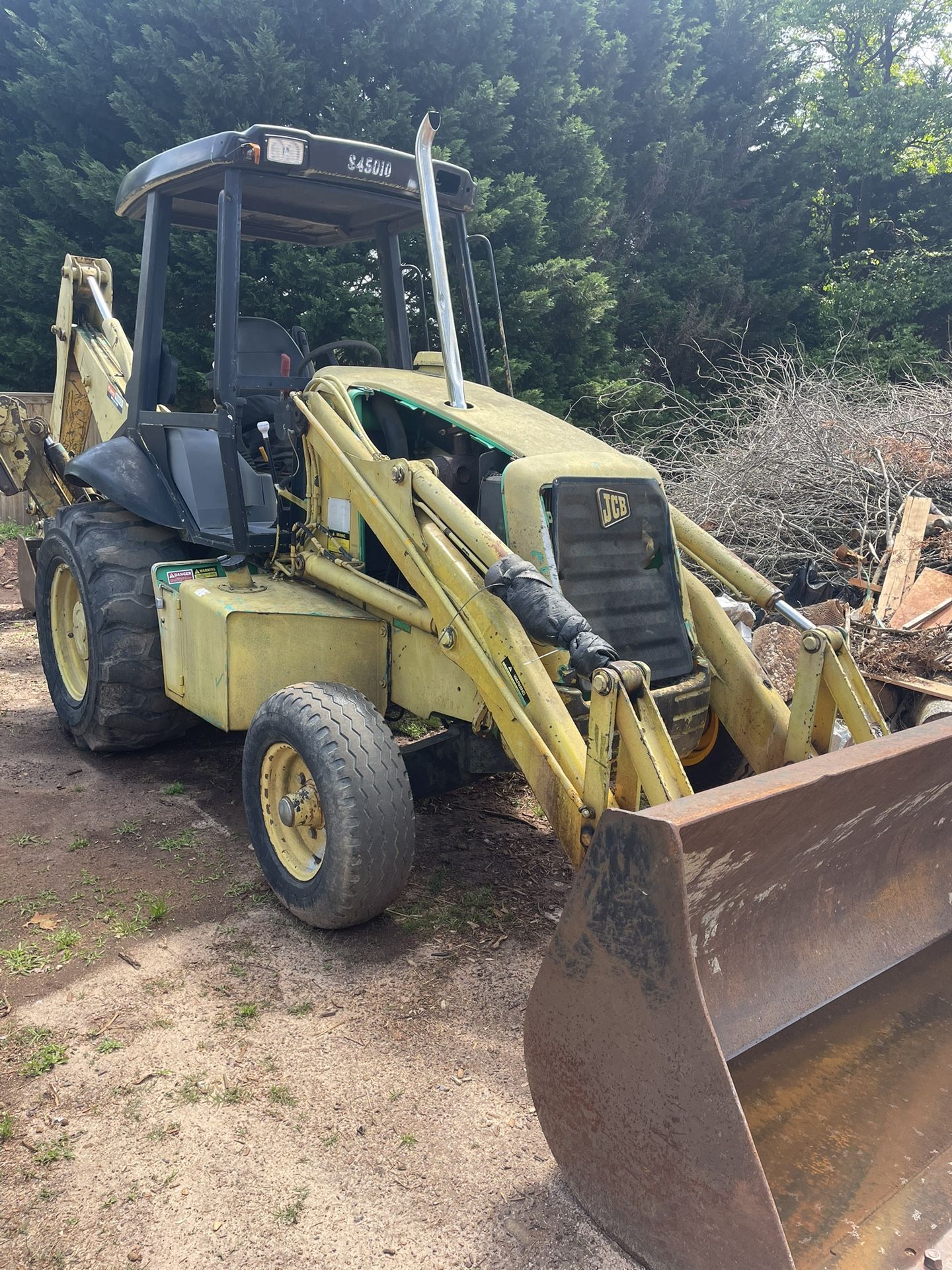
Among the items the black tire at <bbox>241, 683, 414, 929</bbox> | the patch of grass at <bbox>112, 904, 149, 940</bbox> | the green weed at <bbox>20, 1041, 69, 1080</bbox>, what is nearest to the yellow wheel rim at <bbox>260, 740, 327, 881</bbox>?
the black tire at <bbox>241, 683, 414, 929</bbox>

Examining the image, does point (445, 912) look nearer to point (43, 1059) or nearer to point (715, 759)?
point (715, 759)

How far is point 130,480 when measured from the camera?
479cm

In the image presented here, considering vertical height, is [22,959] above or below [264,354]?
below

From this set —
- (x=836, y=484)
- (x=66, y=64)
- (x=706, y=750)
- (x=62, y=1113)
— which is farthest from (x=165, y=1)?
(x=62, y=1113)

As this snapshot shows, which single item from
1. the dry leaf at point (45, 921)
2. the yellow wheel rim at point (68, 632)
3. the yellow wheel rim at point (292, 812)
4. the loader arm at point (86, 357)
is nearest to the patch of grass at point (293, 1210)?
the yellow wheel rim at point (292, 812)

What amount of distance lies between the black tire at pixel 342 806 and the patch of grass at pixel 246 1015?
0.39 m

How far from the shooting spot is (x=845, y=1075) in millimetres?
2594

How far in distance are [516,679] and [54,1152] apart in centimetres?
A: 178

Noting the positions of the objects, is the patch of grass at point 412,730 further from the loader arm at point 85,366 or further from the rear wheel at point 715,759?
the loader arm at point 85,366

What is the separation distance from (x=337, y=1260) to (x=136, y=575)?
3.32 metres

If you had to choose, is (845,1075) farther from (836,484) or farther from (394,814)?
(836,484)

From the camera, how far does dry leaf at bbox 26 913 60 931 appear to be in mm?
3545

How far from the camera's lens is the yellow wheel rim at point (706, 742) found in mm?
3812

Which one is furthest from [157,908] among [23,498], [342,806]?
[23,498]
